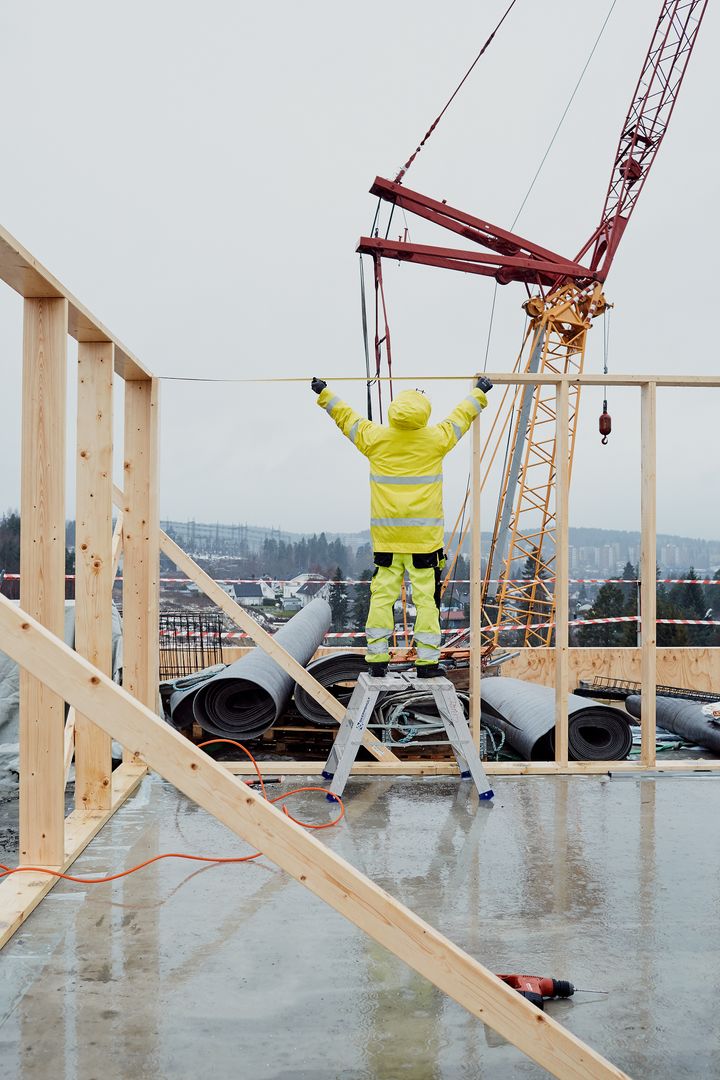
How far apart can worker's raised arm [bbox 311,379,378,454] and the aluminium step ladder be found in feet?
4.81

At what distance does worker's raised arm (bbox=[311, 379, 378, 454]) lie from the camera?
562 centimetres

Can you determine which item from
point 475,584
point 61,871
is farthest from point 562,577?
point 61,871

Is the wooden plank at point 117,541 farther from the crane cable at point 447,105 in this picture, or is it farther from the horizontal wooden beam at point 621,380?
the crane cable at point 447,105

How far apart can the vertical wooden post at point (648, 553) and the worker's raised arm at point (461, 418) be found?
4.10ft

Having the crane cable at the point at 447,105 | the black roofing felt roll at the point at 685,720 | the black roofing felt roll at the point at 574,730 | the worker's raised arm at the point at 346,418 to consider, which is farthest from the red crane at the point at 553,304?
the worker's raised arm at the point at 346,418

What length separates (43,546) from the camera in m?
4.03

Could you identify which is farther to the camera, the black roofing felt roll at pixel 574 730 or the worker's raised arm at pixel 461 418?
the black roofing felt roll at pixel 574 730

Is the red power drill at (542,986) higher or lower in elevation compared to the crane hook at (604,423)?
lower

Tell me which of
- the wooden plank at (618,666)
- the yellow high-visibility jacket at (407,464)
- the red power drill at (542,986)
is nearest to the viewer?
the red power drill at (542,986)

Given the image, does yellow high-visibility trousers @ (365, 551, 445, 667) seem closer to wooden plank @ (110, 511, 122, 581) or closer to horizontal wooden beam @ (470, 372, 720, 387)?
horizontal wooden beam @ (470, 372, 720, 387)

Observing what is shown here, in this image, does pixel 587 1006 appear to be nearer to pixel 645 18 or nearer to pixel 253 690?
pixel 253 690

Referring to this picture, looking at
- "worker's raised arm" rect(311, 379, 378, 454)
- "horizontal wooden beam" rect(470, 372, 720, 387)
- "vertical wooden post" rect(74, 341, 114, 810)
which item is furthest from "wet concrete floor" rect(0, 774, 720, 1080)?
"horizontal wooden beam" rect(470, 372, 720, 387)

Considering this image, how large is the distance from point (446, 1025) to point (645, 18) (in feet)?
75.0

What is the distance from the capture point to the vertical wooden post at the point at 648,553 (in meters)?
6.13
